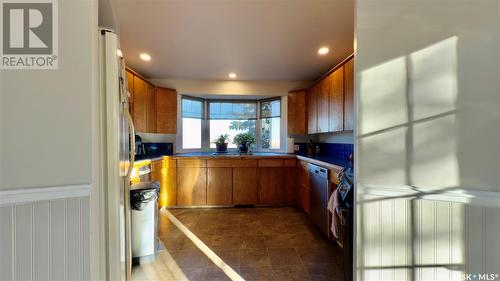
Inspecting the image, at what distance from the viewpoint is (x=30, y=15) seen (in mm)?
1124

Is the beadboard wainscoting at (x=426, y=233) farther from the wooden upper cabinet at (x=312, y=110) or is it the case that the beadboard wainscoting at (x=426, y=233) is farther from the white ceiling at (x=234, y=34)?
the wooden upper cabinet at (x=312, y=110)

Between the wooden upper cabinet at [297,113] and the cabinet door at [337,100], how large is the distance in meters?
0.93

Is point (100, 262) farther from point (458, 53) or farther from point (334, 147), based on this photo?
point (334, 147)

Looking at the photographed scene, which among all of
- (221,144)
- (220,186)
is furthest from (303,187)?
(221,144)

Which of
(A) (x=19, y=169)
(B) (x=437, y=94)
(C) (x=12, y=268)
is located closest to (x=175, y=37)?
(A) (x=19, y=169)

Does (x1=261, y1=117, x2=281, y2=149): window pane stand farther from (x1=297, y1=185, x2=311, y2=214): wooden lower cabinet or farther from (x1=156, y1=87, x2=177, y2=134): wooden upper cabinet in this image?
(x1=156, y1=87, x2=177, y2=134): wooden upper cabinet

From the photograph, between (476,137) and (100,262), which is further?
(100,262)

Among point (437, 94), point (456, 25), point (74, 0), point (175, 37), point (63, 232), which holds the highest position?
point (175, 37)

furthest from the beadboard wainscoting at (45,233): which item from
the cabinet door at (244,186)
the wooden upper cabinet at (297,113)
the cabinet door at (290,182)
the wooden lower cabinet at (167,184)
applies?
the wooden upper cabinet at (297,113)

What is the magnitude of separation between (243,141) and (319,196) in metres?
1.86

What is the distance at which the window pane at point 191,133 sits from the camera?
4136mm

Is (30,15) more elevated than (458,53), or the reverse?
(30,15)

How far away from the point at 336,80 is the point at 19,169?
2934 mm

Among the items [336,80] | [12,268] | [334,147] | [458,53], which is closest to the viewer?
[12,268]
